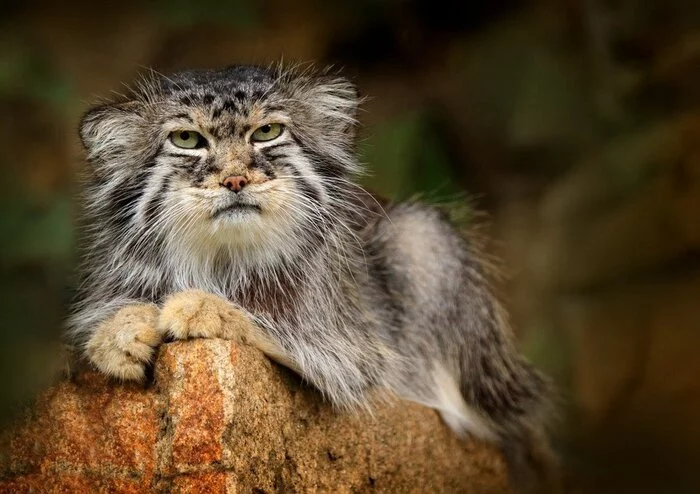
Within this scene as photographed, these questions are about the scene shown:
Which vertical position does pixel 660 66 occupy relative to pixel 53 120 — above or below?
above

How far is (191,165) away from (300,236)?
0.47 metres

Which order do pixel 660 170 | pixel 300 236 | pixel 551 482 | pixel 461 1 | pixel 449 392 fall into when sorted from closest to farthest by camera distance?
pixel 300 236 → pixel 449 392 → pixel 551 482 → pixel 660 170 → pixel 461 1

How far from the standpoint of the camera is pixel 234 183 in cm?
309

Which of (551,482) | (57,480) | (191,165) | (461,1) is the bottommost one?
(551,482)

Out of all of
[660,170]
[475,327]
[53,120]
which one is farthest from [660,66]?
[53,120]

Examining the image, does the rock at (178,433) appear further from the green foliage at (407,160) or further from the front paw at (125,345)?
the green foliage at (407,160)

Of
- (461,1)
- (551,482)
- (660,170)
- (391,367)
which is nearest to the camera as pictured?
(391,367)

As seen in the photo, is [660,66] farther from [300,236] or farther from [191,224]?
[191,224]

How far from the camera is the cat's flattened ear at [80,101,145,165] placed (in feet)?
11.6

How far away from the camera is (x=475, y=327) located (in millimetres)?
4301

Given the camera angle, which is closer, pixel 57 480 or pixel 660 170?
pixel 57 480

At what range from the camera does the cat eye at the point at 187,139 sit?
326cm

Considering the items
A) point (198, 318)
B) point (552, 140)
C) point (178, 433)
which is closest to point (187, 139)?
point (198, 318)

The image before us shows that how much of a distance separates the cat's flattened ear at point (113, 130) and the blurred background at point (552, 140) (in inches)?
34.7
